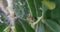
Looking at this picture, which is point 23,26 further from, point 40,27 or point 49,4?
point 49,4

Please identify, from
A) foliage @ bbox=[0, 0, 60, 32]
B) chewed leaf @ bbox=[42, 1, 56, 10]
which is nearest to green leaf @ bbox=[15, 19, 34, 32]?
foliage @ bbox=[0, 0, 60, 32]

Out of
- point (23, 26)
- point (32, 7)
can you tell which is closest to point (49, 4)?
point (32, 7)

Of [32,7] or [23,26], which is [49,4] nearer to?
[32,7]

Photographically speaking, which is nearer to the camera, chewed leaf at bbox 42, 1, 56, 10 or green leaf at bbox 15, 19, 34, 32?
chewed leaf at bbox 42, 1, 56, 10

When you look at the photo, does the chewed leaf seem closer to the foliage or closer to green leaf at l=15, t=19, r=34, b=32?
the foliage

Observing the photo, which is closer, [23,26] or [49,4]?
[49,4]

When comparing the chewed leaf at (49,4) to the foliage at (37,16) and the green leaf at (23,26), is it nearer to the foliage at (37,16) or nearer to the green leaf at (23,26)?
the foliage at (37,16)

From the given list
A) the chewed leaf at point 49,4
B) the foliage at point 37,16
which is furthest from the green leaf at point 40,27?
the chewed leaf at point 49,4

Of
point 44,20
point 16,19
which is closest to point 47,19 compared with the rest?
point 44,20

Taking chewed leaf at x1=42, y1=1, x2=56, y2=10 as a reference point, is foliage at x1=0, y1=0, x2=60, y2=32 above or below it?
below

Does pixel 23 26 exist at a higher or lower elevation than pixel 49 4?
lower

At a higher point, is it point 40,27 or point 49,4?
point 49,4

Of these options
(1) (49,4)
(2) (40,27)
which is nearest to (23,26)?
(2) (40,27)
